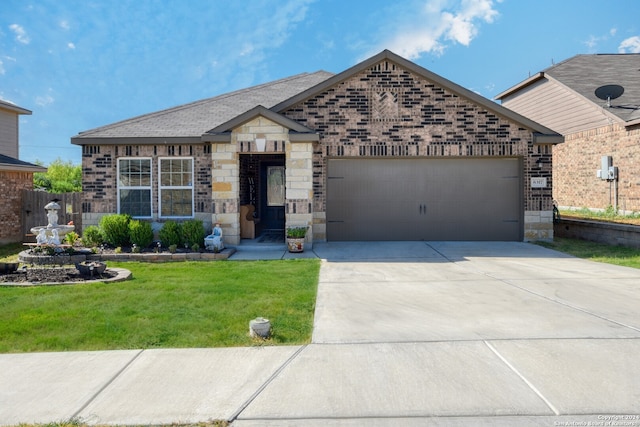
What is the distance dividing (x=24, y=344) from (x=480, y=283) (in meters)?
7.03

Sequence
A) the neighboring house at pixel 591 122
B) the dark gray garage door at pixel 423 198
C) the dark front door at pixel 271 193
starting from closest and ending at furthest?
1. the dark gray garage door at pixel 423 198
2. the dark front door at pixel 271 193
3. the neighboring house at pixel 591 122

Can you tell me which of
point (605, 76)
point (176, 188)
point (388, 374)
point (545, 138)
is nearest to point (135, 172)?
point (176, 188)

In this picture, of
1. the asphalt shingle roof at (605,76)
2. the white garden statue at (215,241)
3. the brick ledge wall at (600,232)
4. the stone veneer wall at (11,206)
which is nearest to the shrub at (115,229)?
the white garden statue at (215,241)

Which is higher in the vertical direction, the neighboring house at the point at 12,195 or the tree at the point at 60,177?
the tree at the point at 60,177

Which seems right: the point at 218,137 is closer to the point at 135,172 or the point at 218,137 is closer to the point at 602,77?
the point at 135,172

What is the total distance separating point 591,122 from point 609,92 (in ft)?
4.52

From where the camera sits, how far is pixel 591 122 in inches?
792

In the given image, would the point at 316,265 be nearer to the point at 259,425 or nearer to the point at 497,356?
the point at 497,356

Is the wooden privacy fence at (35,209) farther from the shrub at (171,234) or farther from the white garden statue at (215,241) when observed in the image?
the white garden statue at (215,241)

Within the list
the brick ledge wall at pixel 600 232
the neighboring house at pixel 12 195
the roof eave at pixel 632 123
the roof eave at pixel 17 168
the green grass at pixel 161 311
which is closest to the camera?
the green grass at pixel 161 311

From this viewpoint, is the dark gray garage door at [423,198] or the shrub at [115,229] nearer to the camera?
the shrub at [115,229]

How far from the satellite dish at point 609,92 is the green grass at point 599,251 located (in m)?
8.93

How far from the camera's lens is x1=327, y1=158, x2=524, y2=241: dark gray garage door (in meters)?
13.7

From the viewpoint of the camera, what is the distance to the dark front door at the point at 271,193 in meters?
16.5
